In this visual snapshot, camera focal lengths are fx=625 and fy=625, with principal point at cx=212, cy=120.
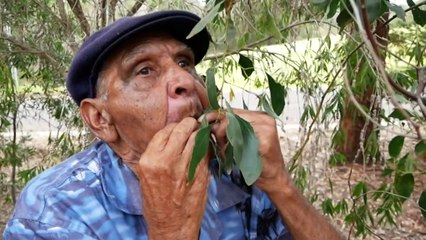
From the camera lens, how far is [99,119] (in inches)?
50.5

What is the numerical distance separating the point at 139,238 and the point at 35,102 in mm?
2463

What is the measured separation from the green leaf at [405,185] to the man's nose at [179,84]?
2.35ft

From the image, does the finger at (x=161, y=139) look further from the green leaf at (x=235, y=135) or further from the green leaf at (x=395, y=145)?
the green leaf at (x=395, y=145)

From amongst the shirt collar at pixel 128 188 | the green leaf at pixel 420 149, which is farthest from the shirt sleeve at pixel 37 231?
the green leaf at pixel 420 149

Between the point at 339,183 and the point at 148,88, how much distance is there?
13.8ft

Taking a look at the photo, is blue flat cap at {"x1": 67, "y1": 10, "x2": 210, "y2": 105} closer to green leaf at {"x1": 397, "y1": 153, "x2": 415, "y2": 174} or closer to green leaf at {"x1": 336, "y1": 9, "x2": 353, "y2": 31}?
green leaf at {"x1": 336, "y1": 9, "x2": 353, "y2": 31}

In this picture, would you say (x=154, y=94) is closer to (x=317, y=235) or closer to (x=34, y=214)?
(x=34, y=214)

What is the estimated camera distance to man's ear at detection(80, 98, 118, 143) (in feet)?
4.16

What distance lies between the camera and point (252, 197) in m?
1.40

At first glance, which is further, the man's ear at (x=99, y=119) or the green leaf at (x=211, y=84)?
the man's ear at (x=99, y=119)

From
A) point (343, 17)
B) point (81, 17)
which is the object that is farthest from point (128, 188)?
Result: point (81, 17)

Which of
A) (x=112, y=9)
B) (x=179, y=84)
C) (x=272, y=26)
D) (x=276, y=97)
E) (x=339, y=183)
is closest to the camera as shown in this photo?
(x=179, y=84)

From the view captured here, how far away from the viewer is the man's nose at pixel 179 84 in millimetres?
1184

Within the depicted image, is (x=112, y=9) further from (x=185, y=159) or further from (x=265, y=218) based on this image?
(x=185, y=159)
